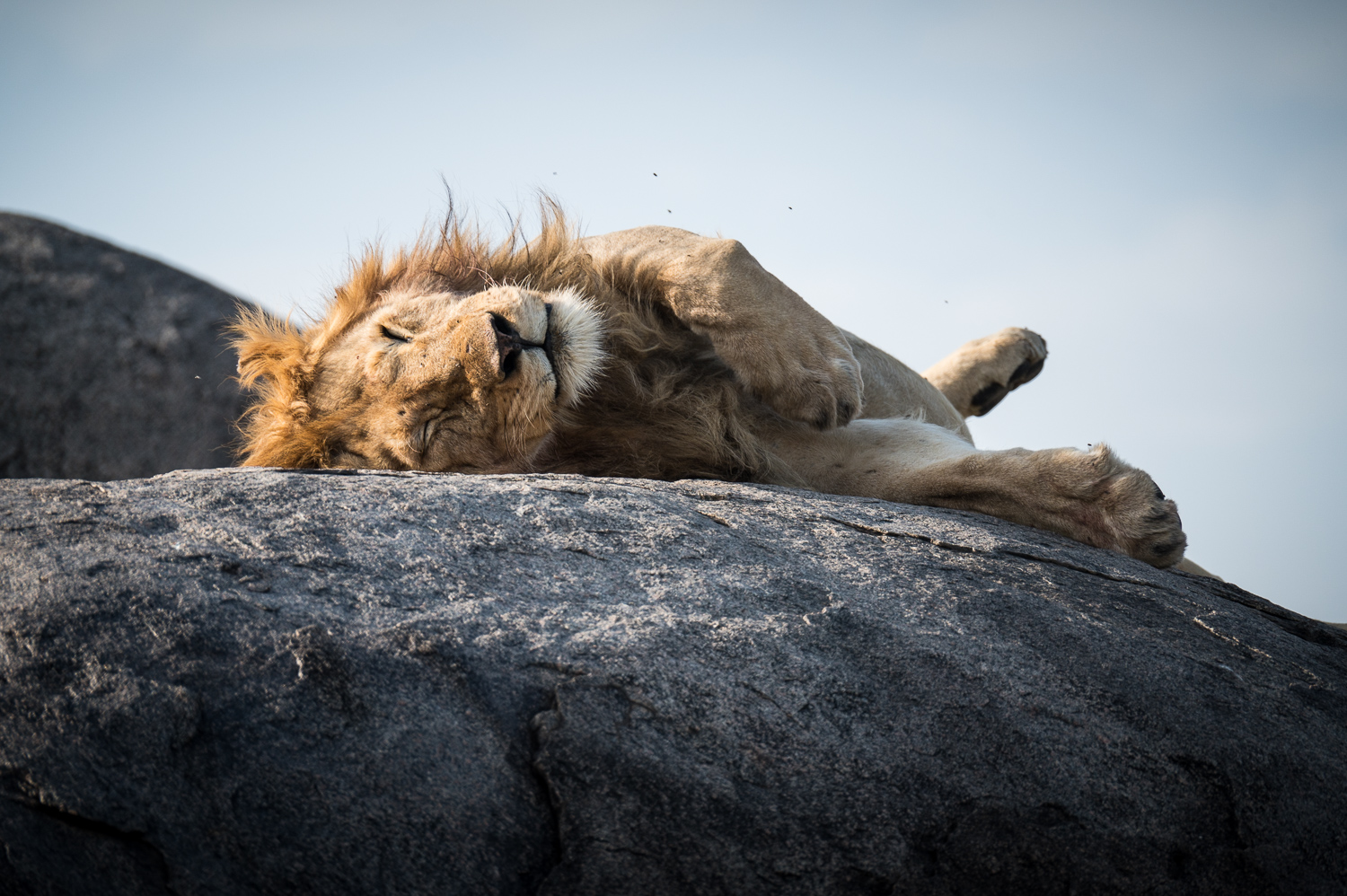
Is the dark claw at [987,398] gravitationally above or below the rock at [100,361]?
above

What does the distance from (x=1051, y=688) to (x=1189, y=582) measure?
36.7 inches

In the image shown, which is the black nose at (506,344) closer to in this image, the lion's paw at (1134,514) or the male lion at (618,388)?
the male lion at (618,388)

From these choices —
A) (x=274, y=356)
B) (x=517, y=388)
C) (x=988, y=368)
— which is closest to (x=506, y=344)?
(x=517, y=388)

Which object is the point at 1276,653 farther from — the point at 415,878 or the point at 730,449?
the point at 415,878

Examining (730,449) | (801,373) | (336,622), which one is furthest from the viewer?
(730,449)

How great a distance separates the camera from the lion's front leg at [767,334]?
8.34 feet

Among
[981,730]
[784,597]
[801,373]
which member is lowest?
[981,730]

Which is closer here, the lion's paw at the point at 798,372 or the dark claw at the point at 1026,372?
the lion's paw at the point at 798,372

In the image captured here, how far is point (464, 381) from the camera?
2.37m

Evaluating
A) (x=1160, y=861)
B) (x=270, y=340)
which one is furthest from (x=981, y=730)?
(x=270, y=340)

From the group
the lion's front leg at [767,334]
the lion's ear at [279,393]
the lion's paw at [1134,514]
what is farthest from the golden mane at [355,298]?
the lion's paw at [1134,514]

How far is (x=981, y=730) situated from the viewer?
156cm

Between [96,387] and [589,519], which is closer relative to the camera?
[589,519]

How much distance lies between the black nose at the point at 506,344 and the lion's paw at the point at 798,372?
0.60 metres
